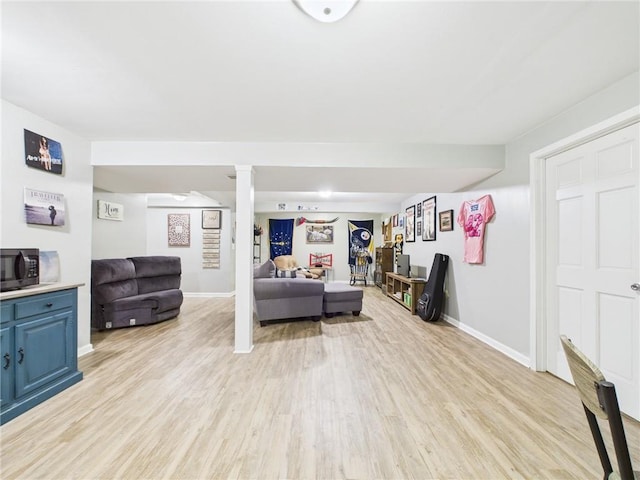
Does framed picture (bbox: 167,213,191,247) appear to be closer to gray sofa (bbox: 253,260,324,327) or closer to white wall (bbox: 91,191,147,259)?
white wall (bbox: 91,191,147,259)

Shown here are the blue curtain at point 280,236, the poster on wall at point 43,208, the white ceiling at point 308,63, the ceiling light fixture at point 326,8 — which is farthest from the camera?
the blue curtain at point 280,236

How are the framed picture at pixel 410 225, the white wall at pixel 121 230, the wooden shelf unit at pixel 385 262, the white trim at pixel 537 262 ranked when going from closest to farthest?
1. the white trim at pixel 537 262
2. the white wall at pixel 121 230
3. the framed picture at pixel 410 225
4. the wooden shelf unit at pixel 385 262

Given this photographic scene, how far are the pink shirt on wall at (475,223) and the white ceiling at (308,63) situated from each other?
36.8 inches

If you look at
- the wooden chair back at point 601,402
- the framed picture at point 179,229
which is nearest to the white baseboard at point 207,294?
the framed picture at point 179,229

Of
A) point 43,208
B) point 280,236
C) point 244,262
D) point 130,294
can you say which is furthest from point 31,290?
point 280,236

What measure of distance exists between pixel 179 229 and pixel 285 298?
3.81 metres

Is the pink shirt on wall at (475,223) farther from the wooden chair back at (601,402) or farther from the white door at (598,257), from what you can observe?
the wooden chair back at (601,402)

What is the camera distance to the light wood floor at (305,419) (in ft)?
4.82

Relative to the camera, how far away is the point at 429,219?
5.12m

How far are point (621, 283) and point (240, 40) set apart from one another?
304 centimetres

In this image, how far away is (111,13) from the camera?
138cm

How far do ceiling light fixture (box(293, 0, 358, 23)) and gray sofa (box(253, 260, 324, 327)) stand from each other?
3.17 metres

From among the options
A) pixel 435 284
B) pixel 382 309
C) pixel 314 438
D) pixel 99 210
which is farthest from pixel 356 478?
pixel 99 210

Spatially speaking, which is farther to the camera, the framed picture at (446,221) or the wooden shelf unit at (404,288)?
the wooden shelf unit at (404,288)
